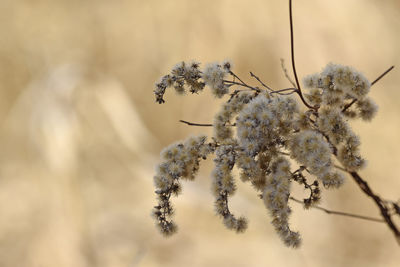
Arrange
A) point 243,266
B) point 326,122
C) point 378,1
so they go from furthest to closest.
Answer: point 378,1 → point 243,266 → point 326,122

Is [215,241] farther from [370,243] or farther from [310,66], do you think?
[310,66]

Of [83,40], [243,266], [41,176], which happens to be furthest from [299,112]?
[83,40]

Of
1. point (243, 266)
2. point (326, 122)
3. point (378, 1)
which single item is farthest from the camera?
point (378, 1)

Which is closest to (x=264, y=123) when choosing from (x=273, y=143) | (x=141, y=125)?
(x=273, y=143)

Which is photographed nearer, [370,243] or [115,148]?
[370,243]

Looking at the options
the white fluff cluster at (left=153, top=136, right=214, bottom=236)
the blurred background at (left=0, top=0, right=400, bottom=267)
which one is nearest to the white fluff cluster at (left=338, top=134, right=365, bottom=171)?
the white fluff cluster at (left=153, top=136, right=214, bottom=236)

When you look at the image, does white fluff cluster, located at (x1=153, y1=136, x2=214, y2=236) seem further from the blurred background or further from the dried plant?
the blurred background

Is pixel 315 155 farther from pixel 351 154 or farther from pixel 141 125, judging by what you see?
pixel 141 125
